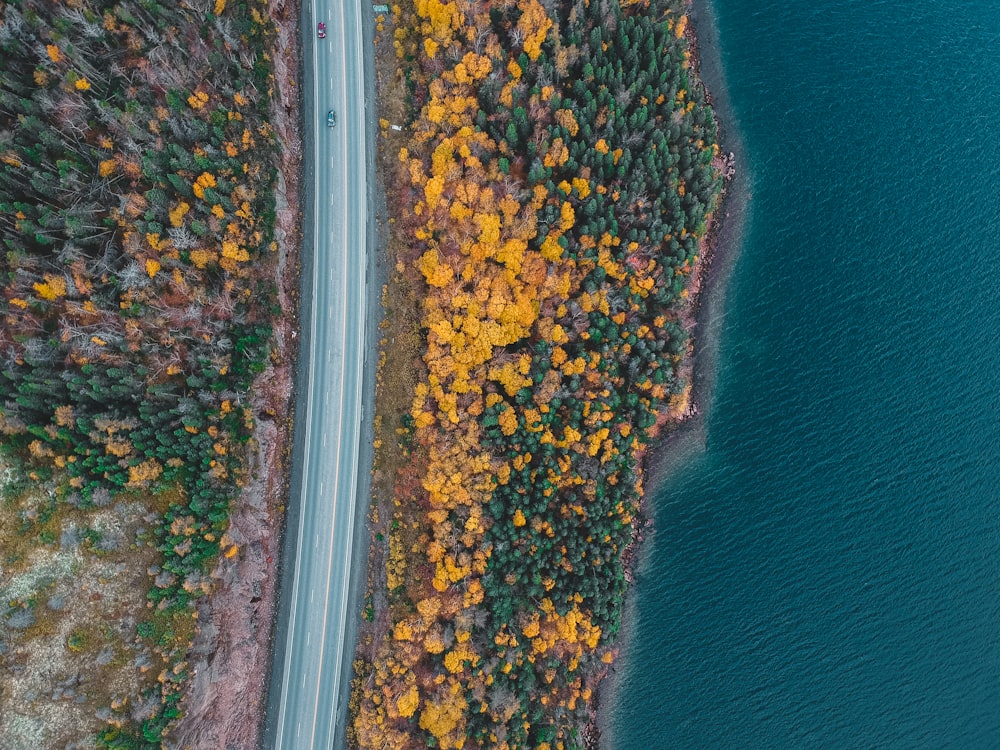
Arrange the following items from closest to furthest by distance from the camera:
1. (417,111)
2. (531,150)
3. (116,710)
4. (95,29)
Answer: (95,29)
(116,710)
(531,150)
(417,111)

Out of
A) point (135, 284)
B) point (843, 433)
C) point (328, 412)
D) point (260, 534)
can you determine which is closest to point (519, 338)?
point (328, 412)

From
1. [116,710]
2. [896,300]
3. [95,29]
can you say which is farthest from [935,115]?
[116,710]

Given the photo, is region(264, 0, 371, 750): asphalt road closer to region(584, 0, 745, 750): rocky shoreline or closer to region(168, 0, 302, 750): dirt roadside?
region(168, 0, 302, 750): dirt roadside

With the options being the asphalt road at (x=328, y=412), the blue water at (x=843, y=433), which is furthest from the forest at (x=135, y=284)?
the blue water at (x=843, y=433)

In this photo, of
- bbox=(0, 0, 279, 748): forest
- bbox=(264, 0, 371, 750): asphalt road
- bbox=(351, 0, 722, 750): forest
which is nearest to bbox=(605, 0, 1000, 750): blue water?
bbox=(351, 0, 722, 750): forest

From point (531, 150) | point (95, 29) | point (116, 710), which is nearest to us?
point (95, 29)

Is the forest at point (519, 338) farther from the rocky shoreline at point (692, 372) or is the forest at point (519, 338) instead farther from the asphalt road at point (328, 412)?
the rocky shoreline at point (692, 372)

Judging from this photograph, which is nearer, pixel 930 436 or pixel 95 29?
pixel 95 29

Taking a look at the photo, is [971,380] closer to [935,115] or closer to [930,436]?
[930,436]
